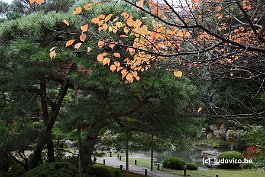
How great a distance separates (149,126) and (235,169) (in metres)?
8.62

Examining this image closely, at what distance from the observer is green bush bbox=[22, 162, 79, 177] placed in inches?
257

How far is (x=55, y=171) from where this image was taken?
21.7ft

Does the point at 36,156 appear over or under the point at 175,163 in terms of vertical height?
over

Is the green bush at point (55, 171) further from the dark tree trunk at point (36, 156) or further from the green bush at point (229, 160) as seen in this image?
the green bush at point (229, 160)

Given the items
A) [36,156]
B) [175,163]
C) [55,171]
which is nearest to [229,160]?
[175,163]

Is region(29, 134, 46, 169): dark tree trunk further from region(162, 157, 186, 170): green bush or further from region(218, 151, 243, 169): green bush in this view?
region(218, 151, 243, 169): green bush

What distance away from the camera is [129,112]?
6926 mm

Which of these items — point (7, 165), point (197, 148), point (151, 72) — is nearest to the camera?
point (151, 72)

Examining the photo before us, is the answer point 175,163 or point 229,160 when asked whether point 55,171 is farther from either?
point 229,160

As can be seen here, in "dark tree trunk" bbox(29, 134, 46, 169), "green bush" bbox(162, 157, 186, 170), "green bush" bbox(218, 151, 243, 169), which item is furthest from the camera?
"green bush" bbox(218, 151, 243, 169)

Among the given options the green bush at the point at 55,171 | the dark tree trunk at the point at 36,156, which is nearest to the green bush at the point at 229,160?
the dark tree trunk at the point at 36,156

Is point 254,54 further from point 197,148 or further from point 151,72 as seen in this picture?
point 197,148

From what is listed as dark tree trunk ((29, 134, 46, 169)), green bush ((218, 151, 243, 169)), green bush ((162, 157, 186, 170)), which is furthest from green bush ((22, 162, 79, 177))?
green bush ((218, 151, 243, 169))

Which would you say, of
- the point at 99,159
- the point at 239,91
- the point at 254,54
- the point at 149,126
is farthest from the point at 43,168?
the point at 239,91
